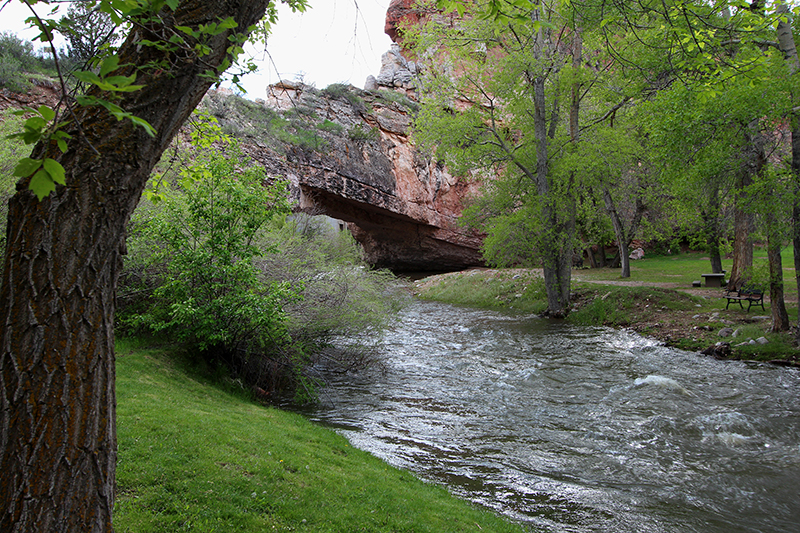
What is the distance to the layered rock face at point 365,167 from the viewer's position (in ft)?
80.9

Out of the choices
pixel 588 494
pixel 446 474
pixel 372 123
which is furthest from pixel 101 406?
pixel 372 123

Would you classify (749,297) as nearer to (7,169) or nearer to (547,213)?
(547,213)

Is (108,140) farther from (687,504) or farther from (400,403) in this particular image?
(400,403)

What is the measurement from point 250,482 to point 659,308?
14.7m

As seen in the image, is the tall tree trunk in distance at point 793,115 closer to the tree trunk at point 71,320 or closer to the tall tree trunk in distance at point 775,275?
the tall tree trunk in distance at point 775,275

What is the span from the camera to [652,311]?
1538cm

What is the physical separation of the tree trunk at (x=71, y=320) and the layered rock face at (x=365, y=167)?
69.7 feet

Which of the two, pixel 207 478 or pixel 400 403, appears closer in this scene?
pixel 207 478

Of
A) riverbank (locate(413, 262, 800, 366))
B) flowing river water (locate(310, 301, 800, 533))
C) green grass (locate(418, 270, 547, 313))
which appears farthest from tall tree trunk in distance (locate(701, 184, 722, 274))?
green grass (locate(418, 270, 547, 313))

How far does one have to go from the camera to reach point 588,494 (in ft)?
18.6

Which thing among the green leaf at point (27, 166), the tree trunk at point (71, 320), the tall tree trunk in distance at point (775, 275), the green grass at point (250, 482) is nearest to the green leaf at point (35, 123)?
the green leaf at point (27, 166)

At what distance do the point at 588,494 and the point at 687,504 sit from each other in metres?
1.06

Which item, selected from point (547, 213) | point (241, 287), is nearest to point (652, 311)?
point (547, 213)

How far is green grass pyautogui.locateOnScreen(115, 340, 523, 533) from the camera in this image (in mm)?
3887
